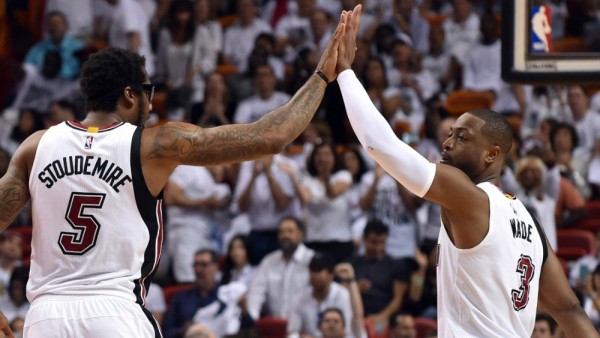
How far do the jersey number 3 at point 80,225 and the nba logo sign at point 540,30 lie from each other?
3340 millimetres

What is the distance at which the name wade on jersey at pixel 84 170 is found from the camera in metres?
4.96

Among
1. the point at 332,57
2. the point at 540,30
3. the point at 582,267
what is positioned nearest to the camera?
the point at 332,57

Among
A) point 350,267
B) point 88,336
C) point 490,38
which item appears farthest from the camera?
point 490,38

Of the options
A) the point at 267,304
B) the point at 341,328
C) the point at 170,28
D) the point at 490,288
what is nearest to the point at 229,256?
the point at 267,304

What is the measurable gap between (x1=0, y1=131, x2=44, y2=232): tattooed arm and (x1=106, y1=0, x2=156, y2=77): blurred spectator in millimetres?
9531

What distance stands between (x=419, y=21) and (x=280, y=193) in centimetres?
426

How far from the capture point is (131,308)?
195 inches

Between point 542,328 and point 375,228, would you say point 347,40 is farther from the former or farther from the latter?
point 375,228

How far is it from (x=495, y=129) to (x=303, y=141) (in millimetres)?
7629

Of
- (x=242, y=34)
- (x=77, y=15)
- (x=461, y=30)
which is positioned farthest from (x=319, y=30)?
(x=77, y=15)

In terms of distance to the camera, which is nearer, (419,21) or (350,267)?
(350,267)

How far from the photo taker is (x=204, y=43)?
14.6 m

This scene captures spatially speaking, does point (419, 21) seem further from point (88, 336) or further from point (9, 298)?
point (88, 336)

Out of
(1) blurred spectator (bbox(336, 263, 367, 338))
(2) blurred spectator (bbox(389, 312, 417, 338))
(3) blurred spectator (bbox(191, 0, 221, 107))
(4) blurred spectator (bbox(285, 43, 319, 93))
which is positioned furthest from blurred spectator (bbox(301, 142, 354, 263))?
(3) blurred spectator (bbox(191, 0, 221, 107))
